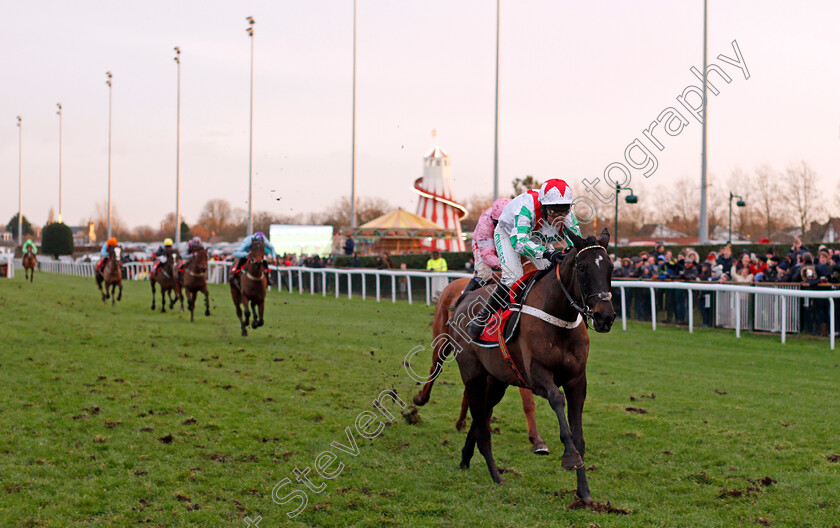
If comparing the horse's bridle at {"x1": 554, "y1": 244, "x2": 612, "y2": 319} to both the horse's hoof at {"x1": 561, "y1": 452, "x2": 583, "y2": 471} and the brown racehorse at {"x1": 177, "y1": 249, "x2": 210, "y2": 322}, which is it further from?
the brown racehorse at {"x1": 177, "y1": 249, "x2": 210, "y2": 322}

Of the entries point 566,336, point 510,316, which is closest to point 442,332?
point 510,316

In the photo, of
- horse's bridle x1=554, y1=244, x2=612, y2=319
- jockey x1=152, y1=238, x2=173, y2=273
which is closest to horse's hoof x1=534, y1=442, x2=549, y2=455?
horse's bridle x1=554, y1=244, x2=612, y2=319

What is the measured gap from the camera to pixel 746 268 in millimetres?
12883

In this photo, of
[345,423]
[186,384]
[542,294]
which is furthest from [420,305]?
[542,294]

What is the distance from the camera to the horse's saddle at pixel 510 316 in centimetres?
488

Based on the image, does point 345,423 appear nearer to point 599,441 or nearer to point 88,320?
point 599,441

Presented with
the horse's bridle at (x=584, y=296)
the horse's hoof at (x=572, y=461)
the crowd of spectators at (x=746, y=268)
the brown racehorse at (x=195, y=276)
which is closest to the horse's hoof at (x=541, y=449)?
the horse's hoof at (x=572, y=461)

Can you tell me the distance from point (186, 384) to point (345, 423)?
2276mm

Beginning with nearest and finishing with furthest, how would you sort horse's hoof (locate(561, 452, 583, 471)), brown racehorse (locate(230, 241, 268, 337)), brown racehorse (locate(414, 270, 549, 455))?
horse's hoof (locate(561, 452, 583, 471)) < brown racehorse (locate(414, 270, 549, 455)) < brown racehorse (locate(230, 241, 268, 337))

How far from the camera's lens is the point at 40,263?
50.8 meters

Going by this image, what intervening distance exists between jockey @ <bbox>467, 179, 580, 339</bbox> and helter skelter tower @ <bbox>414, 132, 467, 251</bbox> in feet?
109

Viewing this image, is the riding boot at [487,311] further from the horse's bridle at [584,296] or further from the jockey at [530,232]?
the horse's bridle at [584,296]

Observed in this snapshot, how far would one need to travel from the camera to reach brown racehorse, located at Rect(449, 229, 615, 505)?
Answer: 4.25m

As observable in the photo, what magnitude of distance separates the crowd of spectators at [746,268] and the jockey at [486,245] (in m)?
7.19
